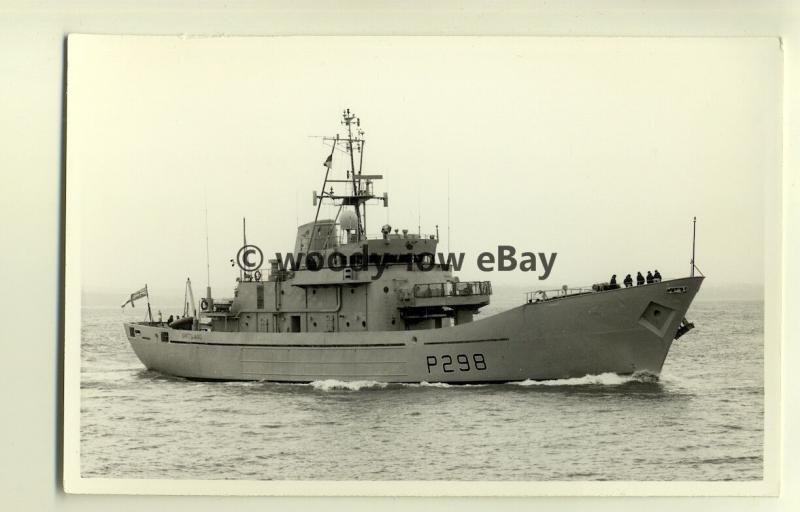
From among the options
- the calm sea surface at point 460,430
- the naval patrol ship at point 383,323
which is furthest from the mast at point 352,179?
the calm sea surface at point 460,430

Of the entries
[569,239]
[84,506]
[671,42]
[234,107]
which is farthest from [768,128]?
[84,506]

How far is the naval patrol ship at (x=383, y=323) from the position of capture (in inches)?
285

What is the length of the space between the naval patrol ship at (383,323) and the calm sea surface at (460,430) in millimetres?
392

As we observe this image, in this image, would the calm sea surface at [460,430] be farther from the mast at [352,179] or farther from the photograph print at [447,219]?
the mast at [352,179]

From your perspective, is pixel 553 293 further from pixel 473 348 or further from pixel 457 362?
pixel 457 362

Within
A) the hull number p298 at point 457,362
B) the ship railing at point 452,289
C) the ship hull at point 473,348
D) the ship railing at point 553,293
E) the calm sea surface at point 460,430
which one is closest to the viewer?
the calm sea surface at point 460,430

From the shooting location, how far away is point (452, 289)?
24.7 ft

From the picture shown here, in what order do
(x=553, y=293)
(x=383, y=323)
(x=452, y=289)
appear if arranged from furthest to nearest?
(x=383, y=323) → (x=452, y=289) → (x=553, y=293)

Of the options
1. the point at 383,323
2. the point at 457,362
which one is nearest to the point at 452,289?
the point at 457,362

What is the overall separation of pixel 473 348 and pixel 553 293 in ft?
4.85

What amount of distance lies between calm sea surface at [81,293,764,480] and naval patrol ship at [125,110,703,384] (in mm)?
392

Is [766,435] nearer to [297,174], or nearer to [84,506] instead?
[297,174]

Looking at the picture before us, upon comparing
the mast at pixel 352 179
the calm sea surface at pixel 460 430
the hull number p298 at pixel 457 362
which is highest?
the mast at pixel 352 179

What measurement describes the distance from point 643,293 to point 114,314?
4337mm
